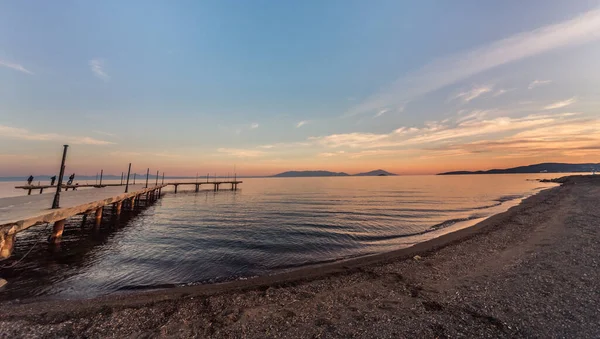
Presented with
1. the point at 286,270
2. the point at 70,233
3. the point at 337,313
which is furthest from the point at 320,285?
the point at 70,233

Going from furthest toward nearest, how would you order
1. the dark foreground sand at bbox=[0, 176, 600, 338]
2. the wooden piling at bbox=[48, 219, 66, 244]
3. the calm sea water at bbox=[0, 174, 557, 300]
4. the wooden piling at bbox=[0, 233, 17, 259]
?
1. the wooden piling at bbox=[48, 219, 66, 244]
2. the calm sea water at bbox=[0, 174, 557, 300]
3. the wooden piling at bbox=[0, 233, 17, 259]
4. the dark foreground sand at bbox=[0, 176, 600, 338]

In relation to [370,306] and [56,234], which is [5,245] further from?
[370,306]

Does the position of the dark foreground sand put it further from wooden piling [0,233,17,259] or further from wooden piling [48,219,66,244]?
wooden piling [48,219,66,244]

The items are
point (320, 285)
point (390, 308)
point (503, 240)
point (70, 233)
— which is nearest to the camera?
point (390, 308)

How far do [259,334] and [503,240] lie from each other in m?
14.8

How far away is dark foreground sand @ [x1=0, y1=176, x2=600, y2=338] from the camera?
564 cm

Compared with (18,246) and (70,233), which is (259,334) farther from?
(70,233)

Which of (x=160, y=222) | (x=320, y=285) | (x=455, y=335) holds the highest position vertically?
(x=455, y=335)

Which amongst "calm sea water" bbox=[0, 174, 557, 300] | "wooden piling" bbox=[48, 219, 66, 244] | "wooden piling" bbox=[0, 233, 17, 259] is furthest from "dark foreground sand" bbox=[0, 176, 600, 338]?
"wooden piling" bbox=[48, 219, 66, 244]

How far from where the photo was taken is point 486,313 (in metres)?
6.08

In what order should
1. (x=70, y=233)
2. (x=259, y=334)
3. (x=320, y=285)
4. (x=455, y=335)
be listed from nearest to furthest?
(x=455, y=335)
(x=259, y=334)
(x=320, y=285)
(x=70, y=233)

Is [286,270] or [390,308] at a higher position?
[390,308]

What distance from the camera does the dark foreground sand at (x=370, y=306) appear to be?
5.64 m

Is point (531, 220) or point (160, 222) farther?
point (160, 222)
